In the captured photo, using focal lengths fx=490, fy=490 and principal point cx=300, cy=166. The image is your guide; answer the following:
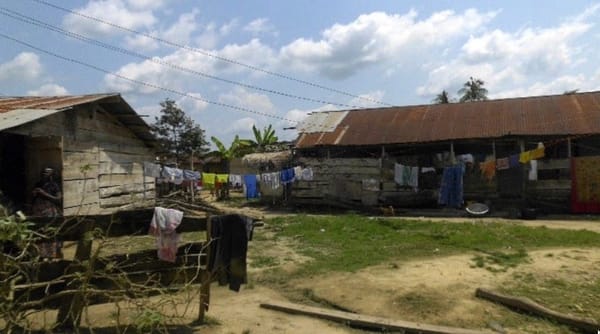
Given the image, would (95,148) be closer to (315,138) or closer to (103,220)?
(103,220)

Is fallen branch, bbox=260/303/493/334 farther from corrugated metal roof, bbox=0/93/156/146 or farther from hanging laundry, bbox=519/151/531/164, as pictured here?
hanging laundry, bbox=519/151/531/164

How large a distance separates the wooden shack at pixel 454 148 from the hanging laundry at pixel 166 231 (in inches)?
560

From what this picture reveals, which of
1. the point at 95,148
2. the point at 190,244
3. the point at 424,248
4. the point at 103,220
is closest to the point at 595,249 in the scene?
the point at 424,248

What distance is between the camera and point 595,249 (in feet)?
31.4

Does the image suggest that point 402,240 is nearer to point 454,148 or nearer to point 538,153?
point 538,153

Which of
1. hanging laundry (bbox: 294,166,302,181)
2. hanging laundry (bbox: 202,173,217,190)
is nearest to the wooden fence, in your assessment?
hanging laundry (bbox: 294,166,302,181)

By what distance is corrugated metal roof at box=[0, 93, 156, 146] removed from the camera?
9471mm

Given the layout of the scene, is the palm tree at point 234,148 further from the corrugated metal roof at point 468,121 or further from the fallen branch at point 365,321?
the fallen branch at point 365,321

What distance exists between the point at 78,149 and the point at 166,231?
7336 millimetres

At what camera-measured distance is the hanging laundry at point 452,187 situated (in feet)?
57.0

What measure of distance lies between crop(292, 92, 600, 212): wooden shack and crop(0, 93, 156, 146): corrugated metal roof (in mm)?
7638

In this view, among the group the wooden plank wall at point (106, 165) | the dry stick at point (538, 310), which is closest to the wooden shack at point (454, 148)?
the wooden plank wall at point (106, 165)

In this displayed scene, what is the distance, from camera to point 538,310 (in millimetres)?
5855

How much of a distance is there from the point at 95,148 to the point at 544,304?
10.5 m
